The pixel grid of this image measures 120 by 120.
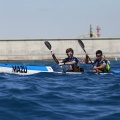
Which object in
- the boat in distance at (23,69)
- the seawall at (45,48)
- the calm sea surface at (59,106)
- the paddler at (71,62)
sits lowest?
the calm sea surface at (59,106)

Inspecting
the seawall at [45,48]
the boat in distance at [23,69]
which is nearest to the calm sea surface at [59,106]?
the boat in distance at [23,69]

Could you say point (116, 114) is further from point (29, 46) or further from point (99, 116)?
point (29, 46)

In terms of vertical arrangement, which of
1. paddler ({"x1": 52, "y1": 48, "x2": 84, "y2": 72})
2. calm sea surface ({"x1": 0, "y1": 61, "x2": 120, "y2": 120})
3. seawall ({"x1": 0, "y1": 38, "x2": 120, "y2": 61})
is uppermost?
seawall ({"x1": 0, "y1": 38, "x2": 120, "y2": 61})

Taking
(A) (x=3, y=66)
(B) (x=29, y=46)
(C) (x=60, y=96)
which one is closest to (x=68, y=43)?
(B) (x=29, y=46)

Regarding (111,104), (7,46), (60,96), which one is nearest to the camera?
(111,104)

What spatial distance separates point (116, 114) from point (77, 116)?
0.74 metres

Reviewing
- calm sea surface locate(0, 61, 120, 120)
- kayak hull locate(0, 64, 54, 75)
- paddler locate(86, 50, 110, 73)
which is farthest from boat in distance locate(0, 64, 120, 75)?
calm sea surface locate(0, 61, 120, 120)

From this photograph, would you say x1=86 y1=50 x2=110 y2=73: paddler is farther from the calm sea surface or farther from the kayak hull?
the calm sea surface

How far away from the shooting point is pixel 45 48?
166 feet

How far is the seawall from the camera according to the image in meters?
50.6

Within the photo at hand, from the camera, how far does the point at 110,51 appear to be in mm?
51281

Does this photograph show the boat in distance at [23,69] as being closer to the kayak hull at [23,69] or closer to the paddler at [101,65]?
the kayak hull at [23,69]

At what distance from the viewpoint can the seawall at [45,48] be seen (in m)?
50.6

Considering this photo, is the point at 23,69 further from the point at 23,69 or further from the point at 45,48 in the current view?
the point at 45,48
